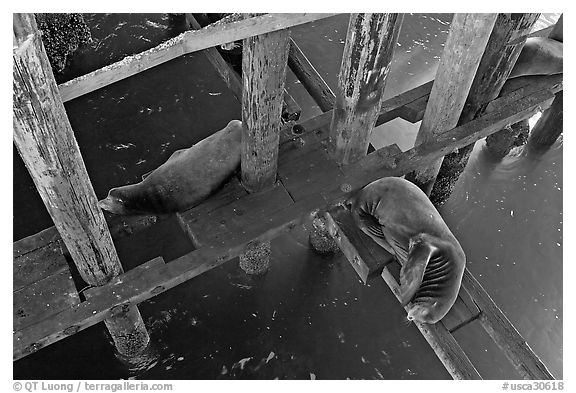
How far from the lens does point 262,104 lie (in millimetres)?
3639

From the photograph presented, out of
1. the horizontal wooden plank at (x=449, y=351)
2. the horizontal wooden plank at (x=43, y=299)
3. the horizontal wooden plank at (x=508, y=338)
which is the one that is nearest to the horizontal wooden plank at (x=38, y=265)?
the horizontal wooden plank at (x=43, y=299)

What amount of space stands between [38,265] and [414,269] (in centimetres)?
243

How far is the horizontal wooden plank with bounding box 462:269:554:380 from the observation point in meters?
3.83

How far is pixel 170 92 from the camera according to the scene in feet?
22.2

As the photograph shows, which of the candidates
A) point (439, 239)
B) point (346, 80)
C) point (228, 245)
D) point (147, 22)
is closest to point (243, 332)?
point (228, 245)

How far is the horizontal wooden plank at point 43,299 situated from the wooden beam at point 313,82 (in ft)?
8.38

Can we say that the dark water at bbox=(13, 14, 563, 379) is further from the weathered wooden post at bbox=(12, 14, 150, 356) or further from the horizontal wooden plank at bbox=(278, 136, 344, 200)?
the horizontal wooden plank at bbox=(278, 136, 344, 200)

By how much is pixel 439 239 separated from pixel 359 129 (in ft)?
3.09

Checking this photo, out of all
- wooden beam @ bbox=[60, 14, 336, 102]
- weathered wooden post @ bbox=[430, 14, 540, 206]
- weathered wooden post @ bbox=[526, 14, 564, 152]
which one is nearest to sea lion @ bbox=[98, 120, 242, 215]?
wooden beam @ bbox=[60, 14, 336, 102]

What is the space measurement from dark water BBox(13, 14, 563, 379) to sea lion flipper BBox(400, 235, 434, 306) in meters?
1.42

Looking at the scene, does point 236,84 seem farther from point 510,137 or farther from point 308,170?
point 510,137

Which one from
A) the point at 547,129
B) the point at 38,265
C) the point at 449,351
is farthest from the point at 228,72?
the point at 547,129

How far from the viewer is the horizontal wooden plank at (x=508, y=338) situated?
3826mm

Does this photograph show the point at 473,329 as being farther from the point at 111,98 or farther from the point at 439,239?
the point at 111,98
